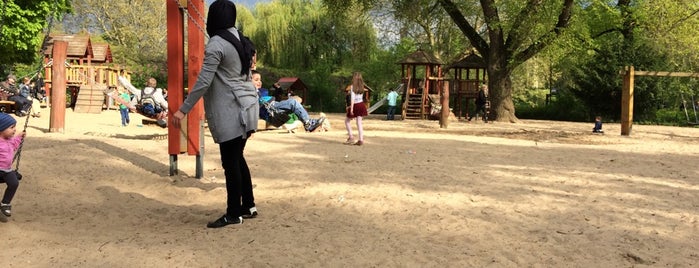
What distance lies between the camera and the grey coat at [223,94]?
412cm

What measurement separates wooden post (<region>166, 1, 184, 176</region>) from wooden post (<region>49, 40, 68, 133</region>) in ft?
19.7

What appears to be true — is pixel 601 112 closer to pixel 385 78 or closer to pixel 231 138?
pixel 385 78

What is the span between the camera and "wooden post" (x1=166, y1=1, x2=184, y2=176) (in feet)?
20.6

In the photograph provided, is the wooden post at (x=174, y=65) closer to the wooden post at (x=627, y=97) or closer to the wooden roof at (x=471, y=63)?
the wooden post at (x=627, y=97)

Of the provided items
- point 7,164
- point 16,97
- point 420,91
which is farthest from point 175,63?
point 420,91

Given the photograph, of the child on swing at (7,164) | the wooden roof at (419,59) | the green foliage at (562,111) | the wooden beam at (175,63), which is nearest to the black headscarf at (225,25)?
the child on swing at (7,164)

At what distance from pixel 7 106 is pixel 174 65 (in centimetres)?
1483

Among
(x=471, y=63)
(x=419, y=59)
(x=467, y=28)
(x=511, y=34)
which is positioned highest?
(x=467, y=28)

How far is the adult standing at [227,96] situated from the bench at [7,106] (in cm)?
1623

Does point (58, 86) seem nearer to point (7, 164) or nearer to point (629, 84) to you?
point (7, 164)

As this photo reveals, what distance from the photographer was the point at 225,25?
425 centimetres

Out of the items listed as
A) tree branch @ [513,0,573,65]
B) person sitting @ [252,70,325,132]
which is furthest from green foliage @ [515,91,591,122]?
person sitting @ [252,70,325,132]

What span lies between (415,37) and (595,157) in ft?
104

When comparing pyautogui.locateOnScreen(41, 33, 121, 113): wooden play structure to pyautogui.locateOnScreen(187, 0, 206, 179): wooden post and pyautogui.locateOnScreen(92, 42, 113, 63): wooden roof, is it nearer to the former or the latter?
pyautogui.locateOnScreen(92, 42, 113, 63): wooden roof
